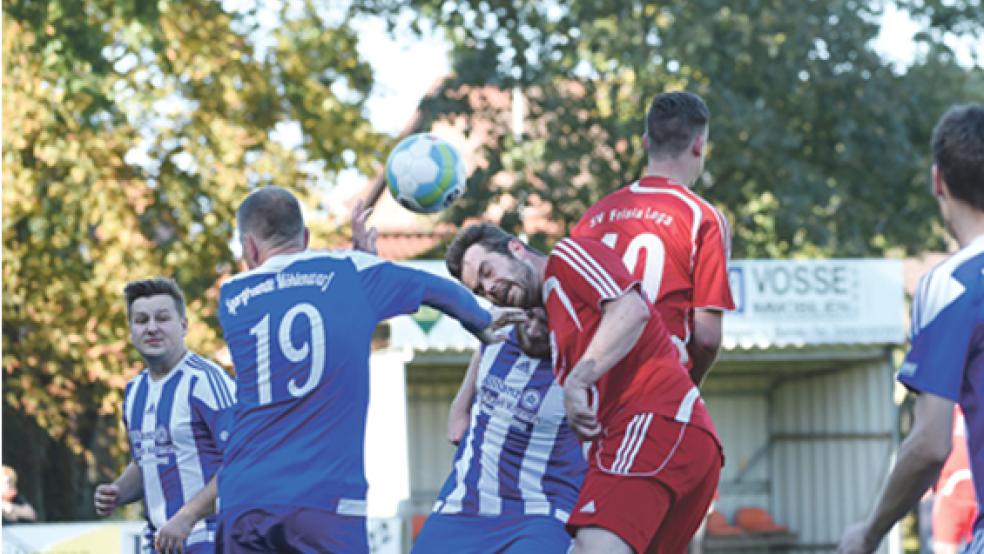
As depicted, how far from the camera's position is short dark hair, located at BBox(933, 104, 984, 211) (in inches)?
147

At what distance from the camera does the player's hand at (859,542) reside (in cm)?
390

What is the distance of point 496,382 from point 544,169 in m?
17.4

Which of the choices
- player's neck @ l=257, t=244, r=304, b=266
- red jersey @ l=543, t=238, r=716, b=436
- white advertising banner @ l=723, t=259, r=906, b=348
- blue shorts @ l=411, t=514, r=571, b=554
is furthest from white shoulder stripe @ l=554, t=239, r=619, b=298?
white advertising banner @ l=723, t=259, r=906, b=348

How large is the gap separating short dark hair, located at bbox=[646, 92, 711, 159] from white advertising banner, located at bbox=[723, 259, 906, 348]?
10.2 metres

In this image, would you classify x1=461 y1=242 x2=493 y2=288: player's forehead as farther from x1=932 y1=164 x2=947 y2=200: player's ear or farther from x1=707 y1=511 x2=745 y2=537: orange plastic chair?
x1=707 y1=511 x2=745 y2=537: orange plastic chair

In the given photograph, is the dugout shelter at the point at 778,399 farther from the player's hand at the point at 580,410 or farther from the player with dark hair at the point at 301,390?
the player's hand at the point at 580,410

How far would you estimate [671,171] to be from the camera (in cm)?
592

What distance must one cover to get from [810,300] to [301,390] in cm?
1163

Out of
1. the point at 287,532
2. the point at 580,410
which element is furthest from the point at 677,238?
the point at 287,532

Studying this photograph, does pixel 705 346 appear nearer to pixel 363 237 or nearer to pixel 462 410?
pixel 462 410

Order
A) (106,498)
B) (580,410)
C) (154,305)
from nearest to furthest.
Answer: (580,410), (106,498), (154,305)

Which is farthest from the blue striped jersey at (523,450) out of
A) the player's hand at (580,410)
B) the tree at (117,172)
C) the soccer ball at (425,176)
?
the tree at (117,172)

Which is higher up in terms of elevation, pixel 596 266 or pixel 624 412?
pixel 596 266

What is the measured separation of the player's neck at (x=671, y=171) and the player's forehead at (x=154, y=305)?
2686mm
